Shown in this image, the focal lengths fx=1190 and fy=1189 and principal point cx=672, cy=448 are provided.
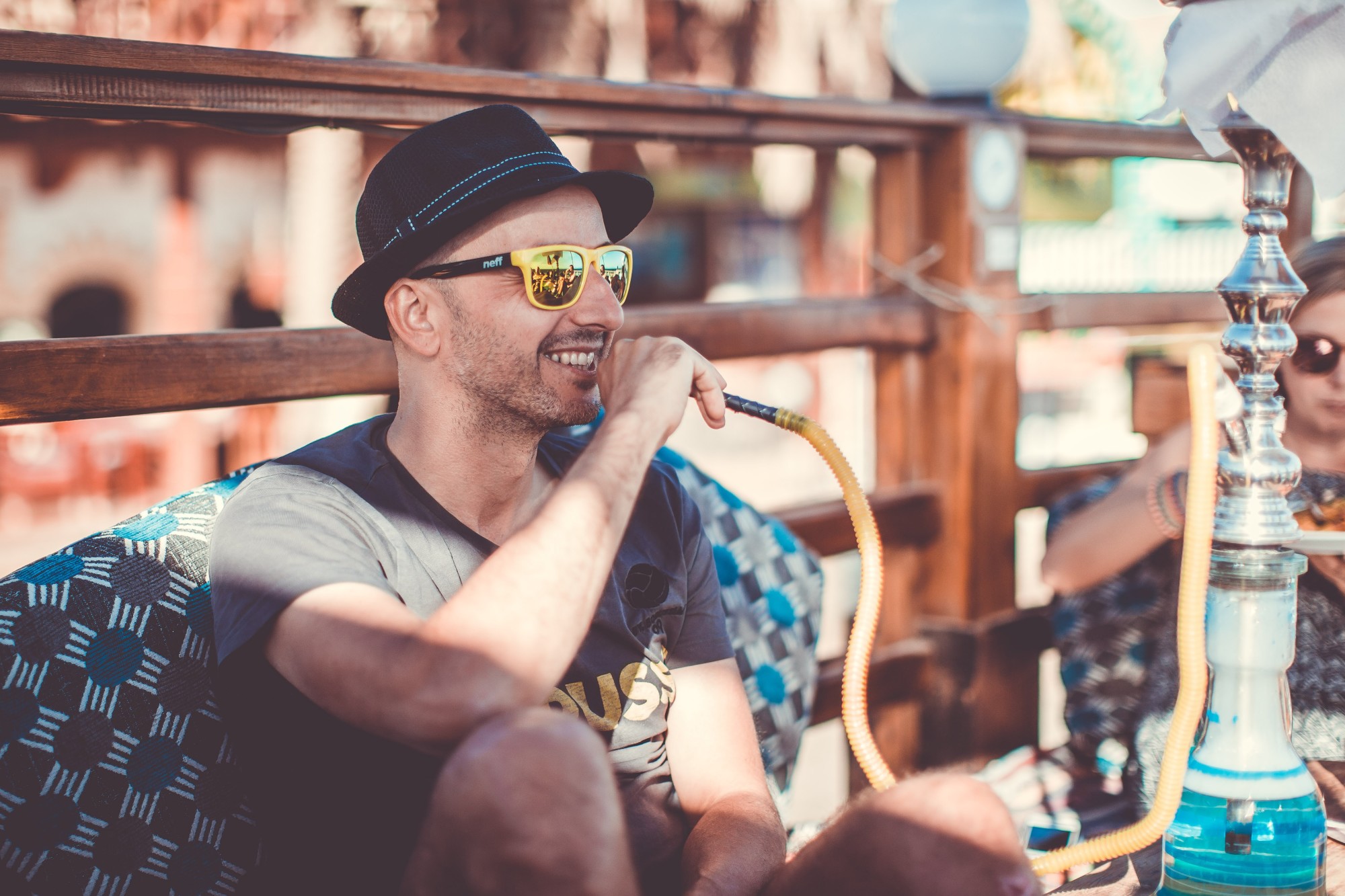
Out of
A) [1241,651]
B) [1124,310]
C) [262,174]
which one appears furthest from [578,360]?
[262,174]

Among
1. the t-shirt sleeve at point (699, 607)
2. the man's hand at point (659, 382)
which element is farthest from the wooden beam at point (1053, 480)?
the man's hand at point (659, 382)

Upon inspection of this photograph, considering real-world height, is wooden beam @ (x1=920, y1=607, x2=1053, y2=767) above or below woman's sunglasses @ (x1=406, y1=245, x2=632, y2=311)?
below

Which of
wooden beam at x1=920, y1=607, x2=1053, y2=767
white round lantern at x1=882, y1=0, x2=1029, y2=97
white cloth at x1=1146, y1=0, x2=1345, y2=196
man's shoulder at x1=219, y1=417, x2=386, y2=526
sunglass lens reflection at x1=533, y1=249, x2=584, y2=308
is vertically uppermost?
white round lantern at x1=882, y1=0, x2=1029, y2=97

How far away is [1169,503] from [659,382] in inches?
45.8

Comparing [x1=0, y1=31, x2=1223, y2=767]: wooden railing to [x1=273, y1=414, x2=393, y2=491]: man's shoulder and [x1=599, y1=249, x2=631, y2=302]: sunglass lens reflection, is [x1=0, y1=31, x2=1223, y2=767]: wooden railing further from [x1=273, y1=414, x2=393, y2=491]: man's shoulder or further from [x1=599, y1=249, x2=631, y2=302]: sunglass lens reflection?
[x1=599, y1=249, x2=631, y2=302]: sunglass lens reflection

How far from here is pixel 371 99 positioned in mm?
2074

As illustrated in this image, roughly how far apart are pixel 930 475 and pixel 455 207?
190 centimetres

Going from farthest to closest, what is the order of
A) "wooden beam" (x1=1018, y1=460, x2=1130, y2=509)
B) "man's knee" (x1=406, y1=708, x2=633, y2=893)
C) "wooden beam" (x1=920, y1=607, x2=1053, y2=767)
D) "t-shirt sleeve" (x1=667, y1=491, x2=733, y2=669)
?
1. "wooden beam" (x1=1018, y1=460, x2=1130, y2=509)
2. "wooden beam" (x1=920, y1=607, x2=1053, y2=767)
3. "t-shirt sleeve" (x1=667, y1=491, x2=733, y2=669)
4. "man's knee" (x1=406, y1=708, x2=633, y2=893)

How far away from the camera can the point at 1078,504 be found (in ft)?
9.10

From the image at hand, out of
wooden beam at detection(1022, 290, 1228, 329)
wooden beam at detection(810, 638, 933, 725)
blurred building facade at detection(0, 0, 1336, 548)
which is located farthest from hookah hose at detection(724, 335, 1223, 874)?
blurred building facade at detection(0, 0, 1336, 548)

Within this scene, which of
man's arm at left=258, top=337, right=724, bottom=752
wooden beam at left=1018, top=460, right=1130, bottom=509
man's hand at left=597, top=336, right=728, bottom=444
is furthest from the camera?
wooden beam at left=1018, top=460, right=1130, bottom=509

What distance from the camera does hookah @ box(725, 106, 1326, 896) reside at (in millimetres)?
1356

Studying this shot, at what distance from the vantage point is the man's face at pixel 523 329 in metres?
1.72

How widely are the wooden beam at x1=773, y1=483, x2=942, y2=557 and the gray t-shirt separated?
972 millimetres
